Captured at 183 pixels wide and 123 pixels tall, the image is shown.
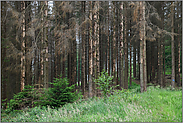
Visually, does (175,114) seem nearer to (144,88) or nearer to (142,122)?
(142,122)

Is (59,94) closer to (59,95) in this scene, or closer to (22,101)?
(59,95)

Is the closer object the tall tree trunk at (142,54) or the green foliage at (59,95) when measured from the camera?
the green foliage at (59,95)

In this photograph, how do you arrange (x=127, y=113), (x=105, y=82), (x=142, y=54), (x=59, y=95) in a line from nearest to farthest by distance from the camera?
1. (x=127, y=113)
2. (x=105, y=82)
3. (x=59, y=95)
4. (x=142, y=54)

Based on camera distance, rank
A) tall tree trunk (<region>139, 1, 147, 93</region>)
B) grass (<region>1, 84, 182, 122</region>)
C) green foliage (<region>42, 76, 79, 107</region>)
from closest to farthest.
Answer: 1. grass (<region>1, 84, 182, 122</region>)
2. green foliage (<region>42, 76, 79, 107</region>)
3. tall tree trunk (<region>139, 1, 147, 93</region>)

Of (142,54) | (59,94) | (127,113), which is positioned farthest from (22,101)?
(142,54)

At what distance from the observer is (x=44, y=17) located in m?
7.59

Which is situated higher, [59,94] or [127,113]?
[127,113]

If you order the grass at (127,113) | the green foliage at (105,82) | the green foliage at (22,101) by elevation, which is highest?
the green foliage at (105,82)

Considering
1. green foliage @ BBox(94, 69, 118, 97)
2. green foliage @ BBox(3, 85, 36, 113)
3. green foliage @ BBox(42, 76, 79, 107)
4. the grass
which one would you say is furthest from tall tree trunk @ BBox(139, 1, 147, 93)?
green foliage @ BBox(3, 85, 36, 113)

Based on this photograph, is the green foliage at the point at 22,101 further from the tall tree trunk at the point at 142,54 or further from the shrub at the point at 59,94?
the tall tree trunk at the point at 142,54

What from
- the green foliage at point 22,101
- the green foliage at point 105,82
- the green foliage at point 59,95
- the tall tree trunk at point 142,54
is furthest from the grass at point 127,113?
the tall tree trunk at point 142,54

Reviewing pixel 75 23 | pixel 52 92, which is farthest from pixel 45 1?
pixel 52 92

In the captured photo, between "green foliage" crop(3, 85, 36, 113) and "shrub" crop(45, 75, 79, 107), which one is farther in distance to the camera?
"green foliage" crop(3, 85, 36, 113)

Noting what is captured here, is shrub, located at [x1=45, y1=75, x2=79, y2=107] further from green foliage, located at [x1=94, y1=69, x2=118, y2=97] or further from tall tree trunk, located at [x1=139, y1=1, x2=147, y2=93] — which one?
tall tree trunk, located at [x1=139, y1=1, x2=147, y2=93]
